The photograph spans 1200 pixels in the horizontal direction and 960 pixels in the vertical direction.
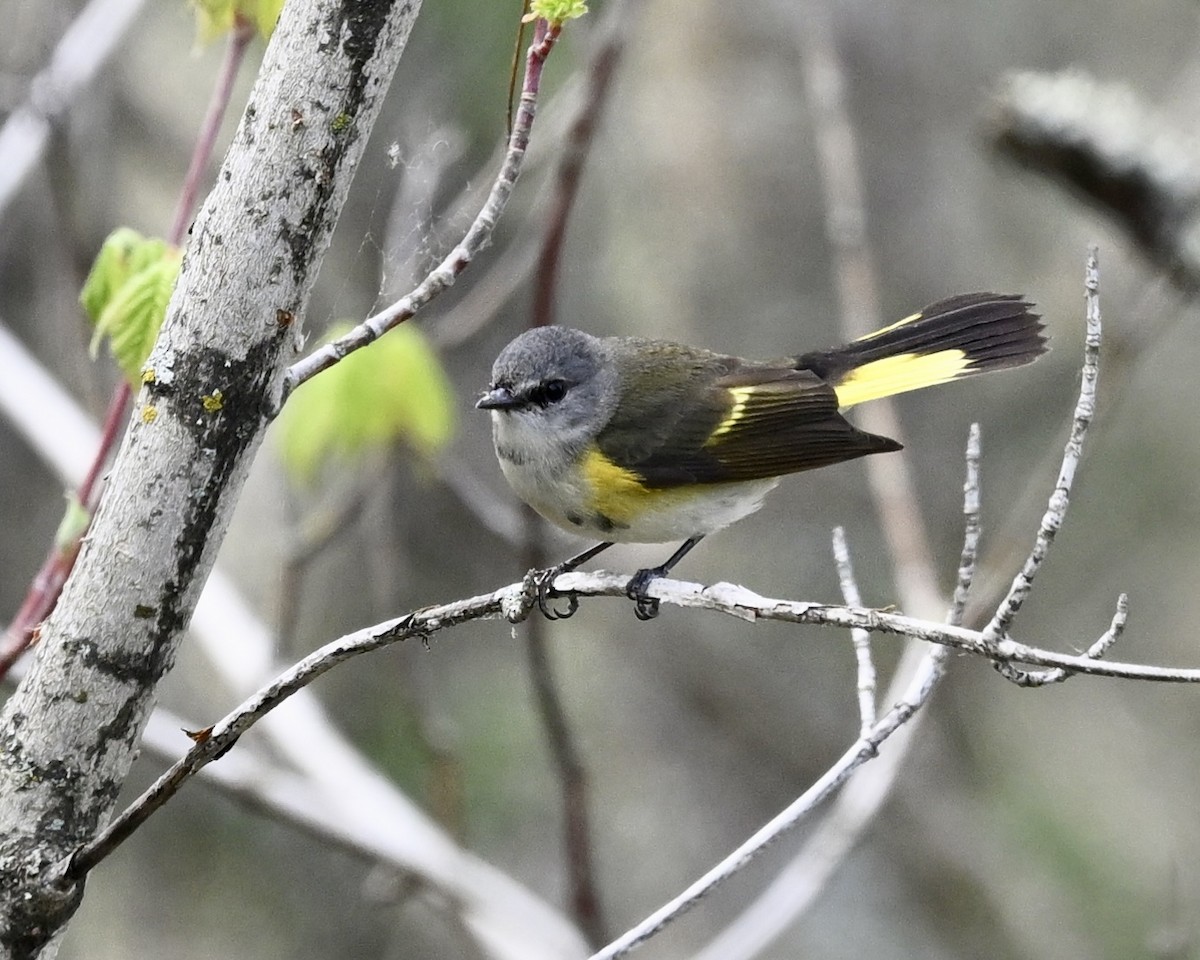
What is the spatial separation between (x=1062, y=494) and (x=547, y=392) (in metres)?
1.60

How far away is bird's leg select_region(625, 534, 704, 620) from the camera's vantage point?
5.84ft

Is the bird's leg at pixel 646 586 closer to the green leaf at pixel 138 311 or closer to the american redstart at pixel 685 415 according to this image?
the american redstart at pixel 685 415

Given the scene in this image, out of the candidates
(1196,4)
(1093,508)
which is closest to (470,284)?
(1093,508)

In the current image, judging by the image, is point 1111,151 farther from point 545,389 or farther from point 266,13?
point 266,13

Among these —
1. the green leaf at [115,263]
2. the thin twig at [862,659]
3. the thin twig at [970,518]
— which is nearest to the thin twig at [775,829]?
the thin twig at [862,659]

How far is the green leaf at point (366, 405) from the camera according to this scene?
2.91 m

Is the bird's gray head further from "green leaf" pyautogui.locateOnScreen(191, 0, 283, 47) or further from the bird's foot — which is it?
"green leaf" pyautogui.locateOnScreen(191, 0, 283, 47)

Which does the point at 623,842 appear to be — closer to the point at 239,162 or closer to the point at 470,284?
the point at 470,284

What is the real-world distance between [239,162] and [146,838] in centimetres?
470

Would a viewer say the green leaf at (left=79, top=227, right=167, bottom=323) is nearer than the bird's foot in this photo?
No

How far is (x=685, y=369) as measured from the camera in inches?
119

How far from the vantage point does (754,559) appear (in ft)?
19.4

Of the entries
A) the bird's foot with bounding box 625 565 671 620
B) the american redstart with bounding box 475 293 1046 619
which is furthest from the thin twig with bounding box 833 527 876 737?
the american redstart with bounding box 475 293 1046 619

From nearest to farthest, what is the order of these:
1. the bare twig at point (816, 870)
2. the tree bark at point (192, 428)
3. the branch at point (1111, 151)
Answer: the tree bark at point (192, 428), the bare twig at point (816, 870), the branch at point (1111, 151)
